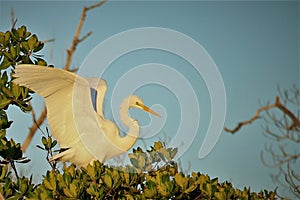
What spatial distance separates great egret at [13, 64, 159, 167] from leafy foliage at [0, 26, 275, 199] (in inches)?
5.1

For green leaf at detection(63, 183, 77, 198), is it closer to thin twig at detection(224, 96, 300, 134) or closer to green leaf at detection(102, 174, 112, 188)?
green leaf at detection(102, 174, 112, 188)

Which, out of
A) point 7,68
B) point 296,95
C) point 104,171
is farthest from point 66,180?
point 296,95

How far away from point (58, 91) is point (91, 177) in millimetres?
671

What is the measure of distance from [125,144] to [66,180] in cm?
95

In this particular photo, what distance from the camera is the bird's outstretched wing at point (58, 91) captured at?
2.23m

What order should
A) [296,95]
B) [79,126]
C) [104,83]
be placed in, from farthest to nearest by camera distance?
[296,95], [104,83], [79,126]

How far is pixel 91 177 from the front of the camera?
2018 mm

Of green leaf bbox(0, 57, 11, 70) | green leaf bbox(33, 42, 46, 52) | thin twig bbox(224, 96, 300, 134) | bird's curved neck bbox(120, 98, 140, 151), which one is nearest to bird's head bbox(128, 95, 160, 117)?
bird's curved neck bbox(120, 98, 140, 151)

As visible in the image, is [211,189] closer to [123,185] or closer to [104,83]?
[123,185]

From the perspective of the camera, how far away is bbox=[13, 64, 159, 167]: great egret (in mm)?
2447

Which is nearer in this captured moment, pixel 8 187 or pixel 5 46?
pixel 8 187

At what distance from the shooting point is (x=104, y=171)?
2.07 metres

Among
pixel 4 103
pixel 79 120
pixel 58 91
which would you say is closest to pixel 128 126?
pixel 79 120

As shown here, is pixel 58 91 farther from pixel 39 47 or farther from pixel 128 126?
pixel 128 126
